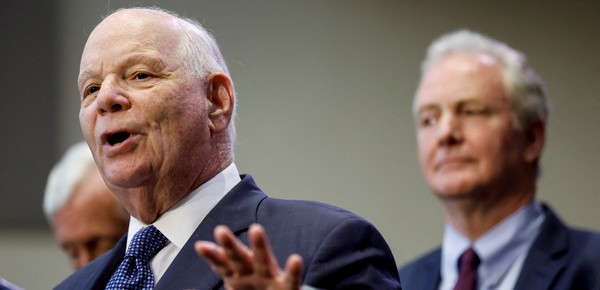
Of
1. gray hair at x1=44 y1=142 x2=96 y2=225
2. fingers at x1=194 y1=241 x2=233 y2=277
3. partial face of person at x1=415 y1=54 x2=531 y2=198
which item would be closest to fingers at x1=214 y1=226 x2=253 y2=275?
fingers at x1=194 y1=241 x2=233 y2=277

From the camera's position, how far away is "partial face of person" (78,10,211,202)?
226cm

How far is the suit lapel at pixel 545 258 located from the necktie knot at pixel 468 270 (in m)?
0.16

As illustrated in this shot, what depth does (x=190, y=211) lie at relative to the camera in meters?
2.28

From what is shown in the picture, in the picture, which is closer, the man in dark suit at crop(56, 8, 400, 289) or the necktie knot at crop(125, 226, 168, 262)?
the man in dark suit at crop(56, 8, 400, 289)

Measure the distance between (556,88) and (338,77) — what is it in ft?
2.92

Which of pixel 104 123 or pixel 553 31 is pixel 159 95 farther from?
pixel 553 31

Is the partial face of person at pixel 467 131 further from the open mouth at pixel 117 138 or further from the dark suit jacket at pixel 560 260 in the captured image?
the open mouth at pixel 117 138

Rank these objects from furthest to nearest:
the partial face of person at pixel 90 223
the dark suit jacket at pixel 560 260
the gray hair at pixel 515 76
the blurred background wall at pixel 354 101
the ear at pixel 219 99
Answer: the blurred background wall at pixel 354 101
the partial face of person at pixel 90 223
the gray hair at pixel 515 76
the dark suit jacket at pixel 560 260
the ear at pixel 219 99

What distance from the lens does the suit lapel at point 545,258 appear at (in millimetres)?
2684

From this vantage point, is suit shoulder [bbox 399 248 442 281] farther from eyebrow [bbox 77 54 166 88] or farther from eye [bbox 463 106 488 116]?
eyebrow [bbox 77 54 166 88]

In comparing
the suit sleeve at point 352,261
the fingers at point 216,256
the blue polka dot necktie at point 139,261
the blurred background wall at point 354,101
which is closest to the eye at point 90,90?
the blue polka dot necktie at point 139,261

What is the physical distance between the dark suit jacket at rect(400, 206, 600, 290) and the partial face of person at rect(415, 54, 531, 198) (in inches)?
7.8

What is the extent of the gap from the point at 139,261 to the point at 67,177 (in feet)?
4.95

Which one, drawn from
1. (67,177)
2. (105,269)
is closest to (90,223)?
(67,177)
